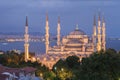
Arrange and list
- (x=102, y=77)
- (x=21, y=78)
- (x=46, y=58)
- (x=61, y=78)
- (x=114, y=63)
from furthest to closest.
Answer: (x=46, y=58) < (x=61, y=78) < (x=21, y=78) < (x=114, y=63) < (x=102, y=77)

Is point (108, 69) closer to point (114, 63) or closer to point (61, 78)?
point (114, 63)

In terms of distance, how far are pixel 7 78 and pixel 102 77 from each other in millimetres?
6522

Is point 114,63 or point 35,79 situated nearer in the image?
point 114,63

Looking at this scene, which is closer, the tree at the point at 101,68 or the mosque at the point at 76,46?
the tree at the point at 101,68

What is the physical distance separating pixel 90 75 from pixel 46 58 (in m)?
62.6

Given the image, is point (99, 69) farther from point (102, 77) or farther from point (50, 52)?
point (50, 52)

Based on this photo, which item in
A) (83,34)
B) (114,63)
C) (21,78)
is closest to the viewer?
(114,63)

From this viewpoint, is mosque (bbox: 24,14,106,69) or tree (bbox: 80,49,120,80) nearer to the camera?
tree (bbox: 80,49,120,80)

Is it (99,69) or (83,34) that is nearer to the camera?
(99,69)

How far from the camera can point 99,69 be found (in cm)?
3216

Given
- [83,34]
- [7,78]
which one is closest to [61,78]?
[7,78]

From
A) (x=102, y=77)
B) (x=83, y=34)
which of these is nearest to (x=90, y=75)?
(x=102, y=77)

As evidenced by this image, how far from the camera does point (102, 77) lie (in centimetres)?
3053

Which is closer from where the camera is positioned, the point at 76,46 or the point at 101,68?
the point at 101,68
